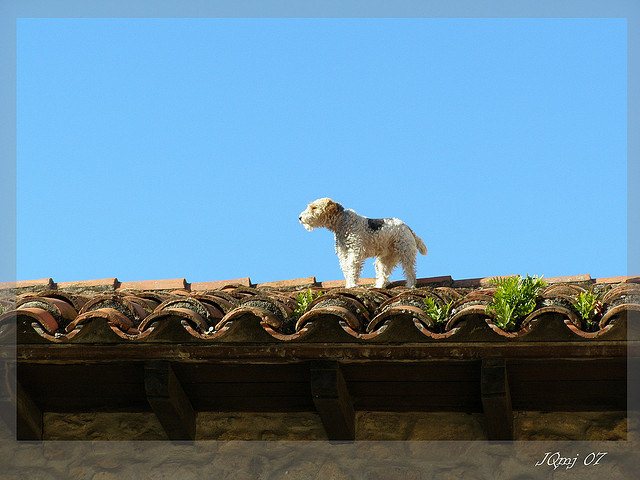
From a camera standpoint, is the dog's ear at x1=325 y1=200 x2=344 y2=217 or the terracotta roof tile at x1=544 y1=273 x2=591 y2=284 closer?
the terracotta roof tile at x1=544 y1=273 x2=591 y2=284

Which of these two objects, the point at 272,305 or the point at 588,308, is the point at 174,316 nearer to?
the point at 272,305

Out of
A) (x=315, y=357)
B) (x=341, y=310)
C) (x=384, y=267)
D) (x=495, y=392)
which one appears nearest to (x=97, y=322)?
(x=315, y=357)

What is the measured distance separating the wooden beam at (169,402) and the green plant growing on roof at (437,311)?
47.6 inches

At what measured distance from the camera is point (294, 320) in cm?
545

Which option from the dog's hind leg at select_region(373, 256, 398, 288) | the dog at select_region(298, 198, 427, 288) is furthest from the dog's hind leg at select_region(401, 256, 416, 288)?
the dog's hind leg at select_region(373, 256, 398, 288)

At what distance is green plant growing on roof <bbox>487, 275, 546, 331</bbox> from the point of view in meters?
5.16

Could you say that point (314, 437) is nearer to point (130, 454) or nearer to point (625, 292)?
point (130, 454)

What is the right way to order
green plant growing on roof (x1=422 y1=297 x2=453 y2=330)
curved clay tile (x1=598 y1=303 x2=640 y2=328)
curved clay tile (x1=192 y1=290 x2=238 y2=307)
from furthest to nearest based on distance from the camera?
curved clay tile (x1=192 y1=290 x2=238 y2=307) → green plant growing on roof (x1=422 y1=297 x2=453 y2=330) → curved clay tile (x1=598 y1=303 x2=640 y2=328)

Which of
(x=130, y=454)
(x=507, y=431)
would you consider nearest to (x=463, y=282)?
(x=507, y=431)

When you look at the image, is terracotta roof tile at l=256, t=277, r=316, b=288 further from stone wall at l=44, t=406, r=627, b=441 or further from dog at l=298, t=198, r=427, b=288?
stone wall at l=44, t=406, r=627, b=441

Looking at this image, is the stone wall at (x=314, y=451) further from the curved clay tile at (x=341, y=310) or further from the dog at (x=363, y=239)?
the dog at (x=363, y=239)

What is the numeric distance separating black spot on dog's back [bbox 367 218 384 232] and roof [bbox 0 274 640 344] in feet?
6.65

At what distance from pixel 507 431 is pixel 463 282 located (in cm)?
212

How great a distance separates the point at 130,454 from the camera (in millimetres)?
5684
